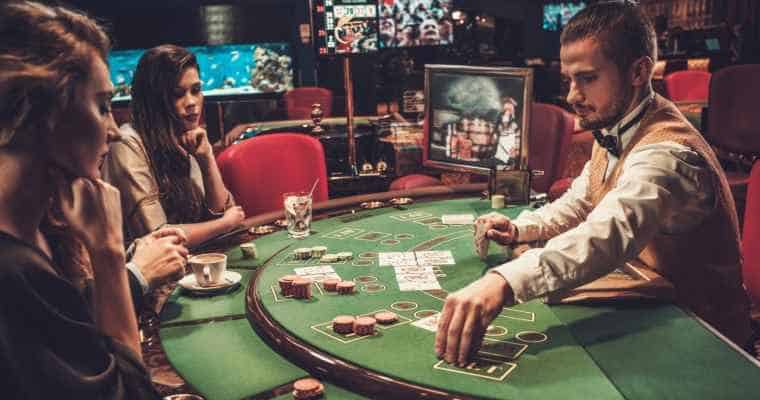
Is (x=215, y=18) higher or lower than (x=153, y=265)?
higher

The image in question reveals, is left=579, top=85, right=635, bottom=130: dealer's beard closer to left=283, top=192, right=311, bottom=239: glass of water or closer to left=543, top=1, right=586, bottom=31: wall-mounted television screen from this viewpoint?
left=283, top=192, right=311, bottom=239: glass of water

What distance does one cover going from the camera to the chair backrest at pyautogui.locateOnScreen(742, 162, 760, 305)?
2209 millimetres

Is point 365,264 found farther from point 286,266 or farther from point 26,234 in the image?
point 26,234

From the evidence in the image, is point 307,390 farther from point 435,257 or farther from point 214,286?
point 435,257

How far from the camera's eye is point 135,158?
273cm

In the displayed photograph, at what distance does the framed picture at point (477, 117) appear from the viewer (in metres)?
3.08

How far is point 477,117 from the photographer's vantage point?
3.27m

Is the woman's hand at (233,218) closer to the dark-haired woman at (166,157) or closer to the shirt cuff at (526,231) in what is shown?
the dark-haired woman at (166,157)

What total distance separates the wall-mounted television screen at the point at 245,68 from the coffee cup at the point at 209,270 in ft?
27.7

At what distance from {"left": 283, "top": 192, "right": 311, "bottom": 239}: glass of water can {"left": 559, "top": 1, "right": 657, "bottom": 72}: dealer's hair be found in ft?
3.41

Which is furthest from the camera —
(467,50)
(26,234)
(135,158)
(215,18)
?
(467,50)

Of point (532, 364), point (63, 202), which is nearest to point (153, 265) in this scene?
point (63, 202)

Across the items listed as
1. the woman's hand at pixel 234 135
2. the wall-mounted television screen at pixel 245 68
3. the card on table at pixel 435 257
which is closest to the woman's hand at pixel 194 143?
the card on table at pixel 435 257

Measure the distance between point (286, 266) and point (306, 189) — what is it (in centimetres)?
141
